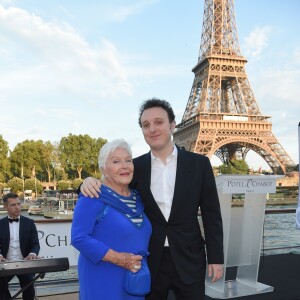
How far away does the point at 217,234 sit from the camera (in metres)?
2.28

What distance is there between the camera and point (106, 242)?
191 cm

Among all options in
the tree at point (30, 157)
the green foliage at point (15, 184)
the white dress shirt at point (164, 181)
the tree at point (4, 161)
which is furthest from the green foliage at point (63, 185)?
the white dress shirt at point (164, 181)

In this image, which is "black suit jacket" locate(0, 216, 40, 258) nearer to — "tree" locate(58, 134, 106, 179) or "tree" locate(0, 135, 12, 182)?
"tree" locate(58, 134, 106, 179)

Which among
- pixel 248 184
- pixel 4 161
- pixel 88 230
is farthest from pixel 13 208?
pixel 4 161

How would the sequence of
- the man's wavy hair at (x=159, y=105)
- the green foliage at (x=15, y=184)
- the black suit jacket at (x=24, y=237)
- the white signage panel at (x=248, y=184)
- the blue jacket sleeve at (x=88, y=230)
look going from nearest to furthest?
the blue jacket sleeve at (x=88, y=230) → the man's wavy hair at (x=159, y=105) → the black suit jacket at (x=24, y=237) → the white signage panel at (x=248, y=184) → the green foliage at (x=15, y=184)

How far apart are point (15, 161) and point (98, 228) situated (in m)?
56.4

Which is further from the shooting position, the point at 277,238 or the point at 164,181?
the point at 277,238

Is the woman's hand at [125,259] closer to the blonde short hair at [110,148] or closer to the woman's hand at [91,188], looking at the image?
the woman's hand at [91,188]

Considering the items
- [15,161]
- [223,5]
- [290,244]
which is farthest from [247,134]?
[290,244]

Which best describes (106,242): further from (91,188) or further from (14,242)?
(14,242)

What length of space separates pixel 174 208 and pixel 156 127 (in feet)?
1.47

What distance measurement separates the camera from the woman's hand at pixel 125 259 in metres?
1.86

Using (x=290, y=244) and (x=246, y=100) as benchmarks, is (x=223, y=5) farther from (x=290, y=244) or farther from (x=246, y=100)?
(x=290, y=244)

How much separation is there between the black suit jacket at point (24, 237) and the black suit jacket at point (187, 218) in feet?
6.04
